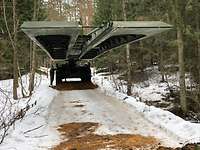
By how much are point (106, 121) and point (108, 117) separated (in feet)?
2.15

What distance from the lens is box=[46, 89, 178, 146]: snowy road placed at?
9.49m

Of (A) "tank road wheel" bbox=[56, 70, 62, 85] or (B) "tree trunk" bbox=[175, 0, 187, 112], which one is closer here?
(B) "tree trunk" bbox=[175, 0, 187, 112]

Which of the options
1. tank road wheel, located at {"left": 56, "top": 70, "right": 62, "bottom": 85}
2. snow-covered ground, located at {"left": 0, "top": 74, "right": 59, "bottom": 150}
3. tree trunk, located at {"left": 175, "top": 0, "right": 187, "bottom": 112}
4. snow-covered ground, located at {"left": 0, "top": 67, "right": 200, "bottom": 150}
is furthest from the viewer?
tank road wheel, located at {"left": 56, "top": 70, "right": 62, "bottom": 85}

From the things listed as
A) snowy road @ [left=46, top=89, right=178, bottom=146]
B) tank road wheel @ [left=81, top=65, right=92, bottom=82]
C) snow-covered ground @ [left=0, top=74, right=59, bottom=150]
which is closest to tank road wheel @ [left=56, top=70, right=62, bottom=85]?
tank road wheel @ [left=81, top=65, right=92, bottom=82]

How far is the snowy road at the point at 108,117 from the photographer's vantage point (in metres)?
9.49

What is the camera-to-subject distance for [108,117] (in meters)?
11.7

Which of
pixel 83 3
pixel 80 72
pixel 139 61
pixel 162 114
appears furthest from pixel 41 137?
pixel 83 3

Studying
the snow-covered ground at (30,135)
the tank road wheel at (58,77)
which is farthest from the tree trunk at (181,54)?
the snow-covered ground at (30,135)

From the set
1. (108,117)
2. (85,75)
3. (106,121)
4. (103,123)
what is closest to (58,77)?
(85,75)

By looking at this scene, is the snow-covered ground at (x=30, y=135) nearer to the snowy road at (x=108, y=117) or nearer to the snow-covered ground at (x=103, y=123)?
the snow-covered ground at (x=103, y=123)

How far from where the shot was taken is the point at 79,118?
11.7 meters

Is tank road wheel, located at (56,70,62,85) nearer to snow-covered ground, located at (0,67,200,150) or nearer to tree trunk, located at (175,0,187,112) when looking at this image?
tree trunk, located at (175,0,187,112)

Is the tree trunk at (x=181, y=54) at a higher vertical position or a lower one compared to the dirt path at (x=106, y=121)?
higher

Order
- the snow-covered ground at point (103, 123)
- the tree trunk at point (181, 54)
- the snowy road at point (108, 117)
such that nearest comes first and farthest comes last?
the snow-covered ground at point (103, 123)
the snowy road at point (108, 117)
the tree trunk at point (181, 54)
